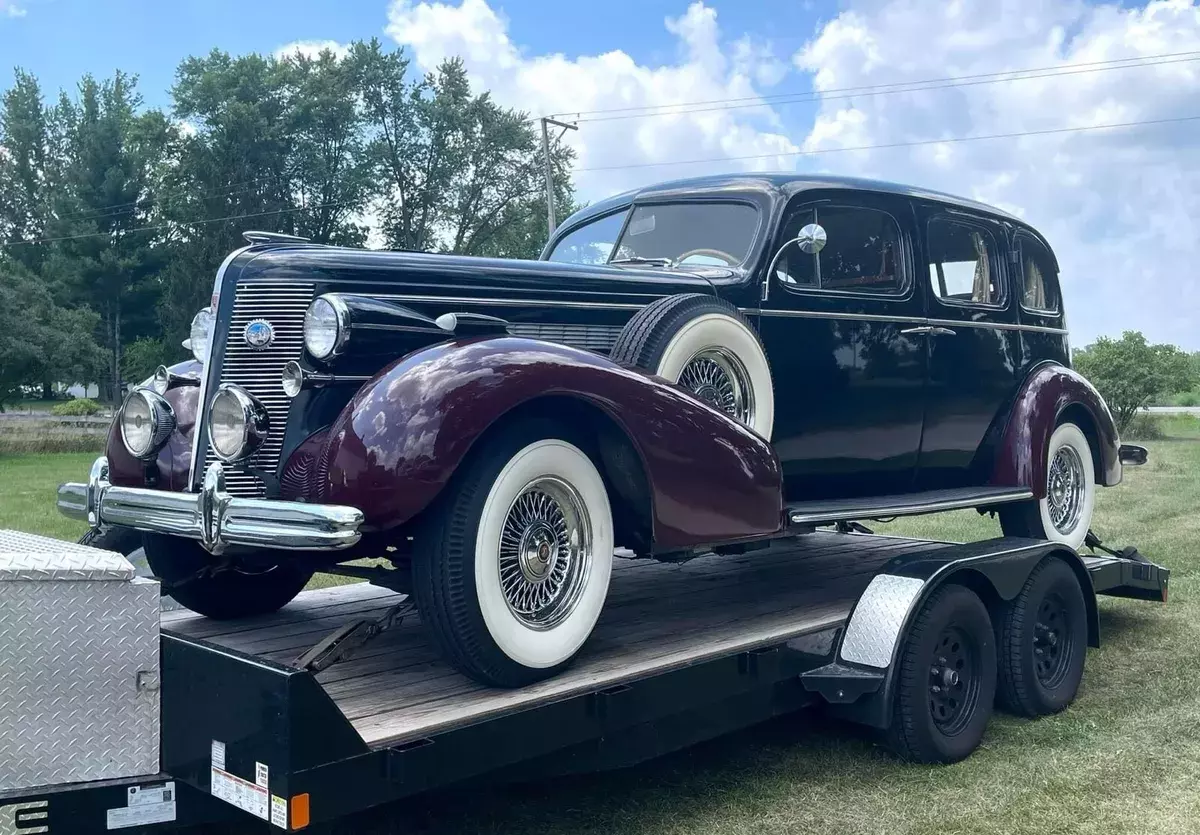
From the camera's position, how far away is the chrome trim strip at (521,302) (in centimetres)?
371

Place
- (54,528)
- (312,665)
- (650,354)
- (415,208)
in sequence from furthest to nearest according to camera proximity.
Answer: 1. (415,208)
2. (54,528)
3. (650,354)
4. (312,665)

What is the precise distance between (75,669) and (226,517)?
2.11 ft

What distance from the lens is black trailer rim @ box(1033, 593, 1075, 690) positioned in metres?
4.99

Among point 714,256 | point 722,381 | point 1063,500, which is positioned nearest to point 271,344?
point 722,381

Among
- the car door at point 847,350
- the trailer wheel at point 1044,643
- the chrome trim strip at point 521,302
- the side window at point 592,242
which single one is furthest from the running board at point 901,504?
the side window at point 592,242

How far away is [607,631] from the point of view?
13.8ft

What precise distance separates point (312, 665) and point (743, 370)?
2.20m

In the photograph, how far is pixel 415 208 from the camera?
136ft

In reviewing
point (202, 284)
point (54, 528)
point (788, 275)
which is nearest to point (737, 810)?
point (788, 275)

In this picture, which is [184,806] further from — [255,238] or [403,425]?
[255,238]

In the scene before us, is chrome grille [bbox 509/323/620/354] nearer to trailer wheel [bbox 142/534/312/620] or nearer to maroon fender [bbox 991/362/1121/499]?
trailer wheel [bbox 142/534/312/620]

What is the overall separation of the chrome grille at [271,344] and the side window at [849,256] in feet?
7.56

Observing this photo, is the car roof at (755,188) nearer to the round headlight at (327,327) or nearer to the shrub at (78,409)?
the round headlight at (327,327)

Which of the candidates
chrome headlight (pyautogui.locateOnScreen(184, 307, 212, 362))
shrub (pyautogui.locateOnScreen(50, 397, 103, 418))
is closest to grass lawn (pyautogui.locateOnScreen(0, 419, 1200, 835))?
chrome headlight (pyautogui.locateOnScreen(184, 307, 212, 362))
